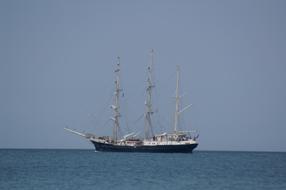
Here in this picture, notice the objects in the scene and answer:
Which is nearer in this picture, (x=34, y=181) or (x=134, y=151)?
(x=34, y=181)

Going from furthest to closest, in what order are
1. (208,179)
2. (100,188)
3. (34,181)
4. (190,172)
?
(190,172), (208,179), (34,181), (100,188)

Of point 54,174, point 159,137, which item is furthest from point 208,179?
point 159,137

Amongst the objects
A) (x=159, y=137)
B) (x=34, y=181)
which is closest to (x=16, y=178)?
(x=34, y=181)

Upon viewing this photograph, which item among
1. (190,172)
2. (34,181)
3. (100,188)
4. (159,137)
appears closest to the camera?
(100,188)

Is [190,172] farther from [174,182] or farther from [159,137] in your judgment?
[159,137]

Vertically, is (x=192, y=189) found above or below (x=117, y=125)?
below

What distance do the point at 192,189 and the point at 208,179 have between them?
421 inches

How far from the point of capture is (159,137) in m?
137

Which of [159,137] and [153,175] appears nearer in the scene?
[153,175]

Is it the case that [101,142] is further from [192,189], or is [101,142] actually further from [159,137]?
[192,189]

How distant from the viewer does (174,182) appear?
2773 inches

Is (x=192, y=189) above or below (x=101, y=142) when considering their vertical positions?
below

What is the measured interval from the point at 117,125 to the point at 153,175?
63954 mm

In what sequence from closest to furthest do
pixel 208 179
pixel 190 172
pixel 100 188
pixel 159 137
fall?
pixel 100 188 < pixel 208 179 < pixel 190 172 < pixel 159 137
